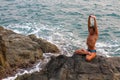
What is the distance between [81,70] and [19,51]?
8131 mm

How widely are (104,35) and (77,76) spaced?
1694 cm

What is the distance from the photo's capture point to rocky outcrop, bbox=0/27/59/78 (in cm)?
1965

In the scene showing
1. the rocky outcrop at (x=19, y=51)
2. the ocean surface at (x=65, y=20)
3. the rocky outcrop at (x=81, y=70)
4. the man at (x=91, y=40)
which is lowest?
the ocean surface at (x=65, y=20)

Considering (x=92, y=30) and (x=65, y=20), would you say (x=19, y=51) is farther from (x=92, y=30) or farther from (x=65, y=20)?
(x=65, y=20)

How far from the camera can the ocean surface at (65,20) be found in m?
28.1

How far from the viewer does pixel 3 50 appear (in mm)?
19703

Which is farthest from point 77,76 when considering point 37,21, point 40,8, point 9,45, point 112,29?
point 40,8

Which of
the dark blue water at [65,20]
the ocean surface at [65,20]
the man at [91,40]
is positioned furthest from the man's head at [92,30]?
the dark blue water at [65,20]

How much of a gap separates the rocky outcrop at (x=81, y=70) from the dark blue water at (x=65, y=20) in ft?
29.8

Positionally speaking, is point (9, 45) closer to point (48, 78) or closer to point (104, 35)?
point (48, 78)

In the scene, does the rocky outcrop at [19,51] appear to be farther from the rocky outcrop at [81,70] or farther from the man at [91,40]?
the man at [91,40]

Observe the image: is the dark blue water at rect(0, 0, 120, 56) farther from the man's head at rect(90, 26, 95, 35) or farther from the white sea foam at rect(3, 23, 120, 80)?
the man's head at rect(90, 26, 95, 35)

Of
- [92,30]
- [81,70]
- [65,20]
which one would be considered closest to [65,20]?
[65,20]

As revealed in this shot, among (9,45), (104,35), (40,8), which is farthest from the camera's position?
(40,8)
